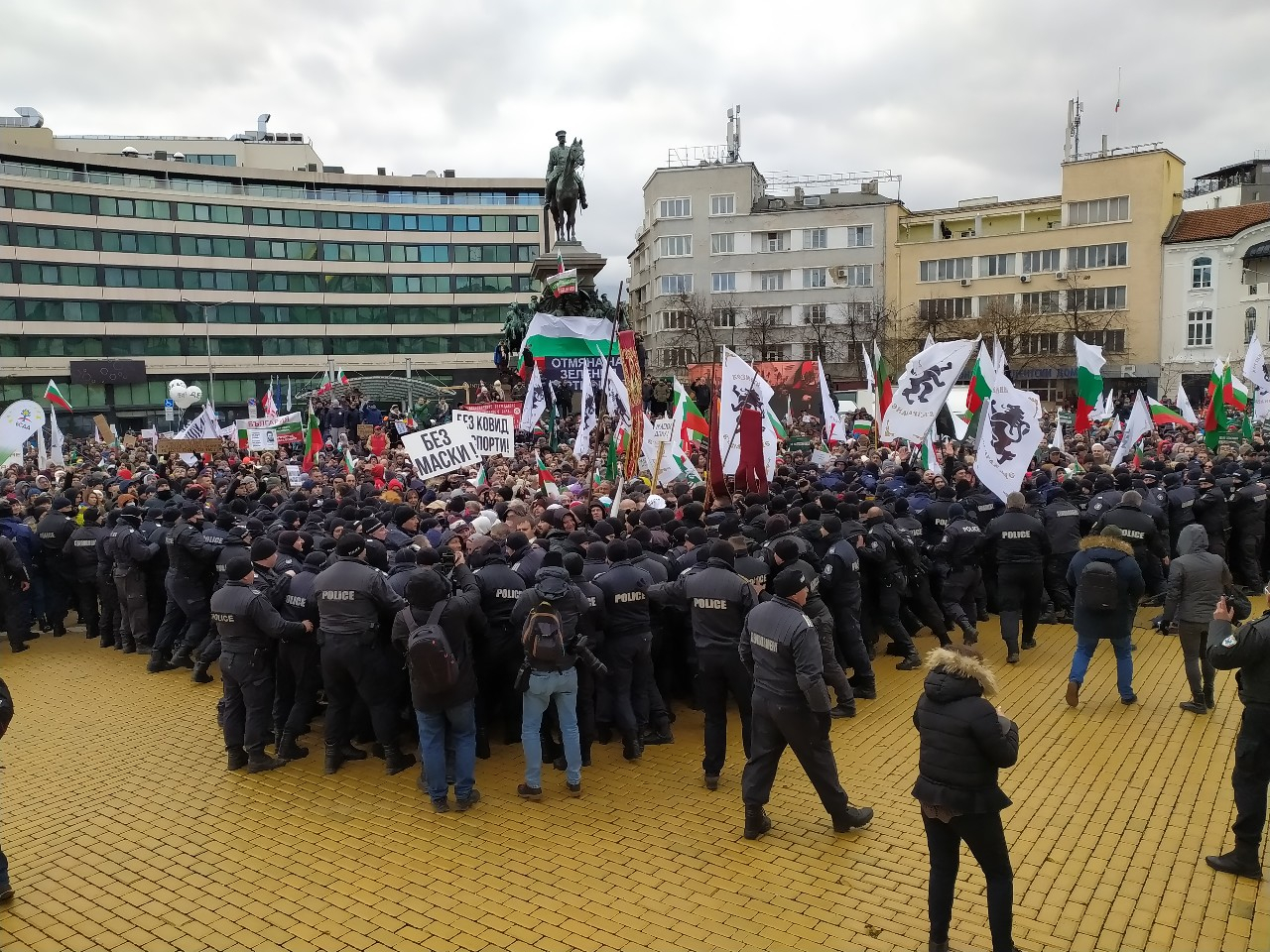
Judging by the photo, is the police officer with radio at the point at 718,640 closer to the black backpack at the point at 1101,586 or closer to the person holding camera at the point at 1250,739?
the person holding camera at the point at 1250,739

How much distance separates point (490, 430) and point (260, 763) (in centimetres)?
733

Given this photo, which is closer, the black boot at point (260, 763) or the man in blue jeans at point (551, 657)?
the man in blue jeans at point (551, 657)

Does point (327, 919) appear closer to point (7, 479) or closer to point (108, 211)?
point (7, 479)

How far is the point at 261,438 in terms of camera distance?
21.4m

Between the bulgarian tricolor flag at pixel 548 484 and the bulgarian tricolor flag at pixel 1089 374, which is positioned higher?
the bulgarian tricolor flag at pixel 1089 374

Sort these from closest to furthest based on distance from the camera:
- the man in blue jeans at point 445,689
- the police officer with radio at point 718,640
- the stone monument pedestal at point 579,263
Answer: the man in blue jeans at point 445,689 < the police officer with radio at point 718,640 < the stone monument pedestal at point 579,263

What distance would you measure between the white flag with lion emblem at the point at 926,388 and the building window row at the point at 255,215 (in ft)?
213

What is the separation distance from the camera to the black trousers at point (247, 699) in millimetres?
7938

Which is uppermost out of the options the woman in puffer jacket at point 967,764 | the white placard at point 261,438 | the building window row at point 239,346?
the building window row at point 239,346

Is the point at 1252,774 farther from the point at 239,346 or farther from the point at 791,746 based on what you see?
the point at 239,346

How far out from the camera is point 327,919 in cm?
582

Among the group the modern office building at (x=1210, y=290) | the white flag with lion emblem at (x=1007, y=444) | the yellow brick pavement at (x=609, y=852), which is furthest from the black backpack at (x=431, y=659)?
the modern office building at (x=1210, y=290)

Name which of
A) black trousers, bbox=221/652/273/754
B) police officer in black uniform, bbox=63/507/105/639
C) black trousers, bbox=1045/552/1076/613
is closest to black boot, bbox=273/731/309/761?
black trousers, bbox=221/652/273/754

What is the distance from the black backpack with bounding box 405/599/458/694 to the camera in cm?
675
